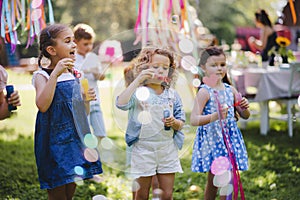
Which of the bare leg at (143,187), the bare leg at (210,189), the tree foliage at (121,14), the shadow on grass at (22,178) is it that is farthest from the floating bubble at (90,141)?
the tree foliage at (121,14)

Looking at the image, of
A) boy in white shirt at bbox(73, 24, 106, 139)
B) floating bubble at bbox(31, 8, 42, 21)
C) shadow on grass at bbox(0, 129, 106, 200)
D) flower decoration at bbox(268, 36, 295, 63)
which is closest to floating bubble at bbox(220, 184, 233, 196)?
shadow on grass at bbox(0, 129, 106, 200)

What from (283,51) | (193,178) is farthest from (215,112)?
(283,51)

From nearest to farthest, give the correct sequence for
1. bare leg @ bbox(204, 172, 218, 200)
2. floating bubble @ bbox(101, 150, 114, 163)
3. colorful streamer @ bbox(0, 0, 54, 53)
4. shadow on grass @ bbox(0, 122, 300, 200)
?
floating bubble @ bbox(101, 150, 114, 163)
bare leg @ bbox(204, 172, 218, 200)
colorful streamer @ bbox(0, 0, 54, 53)
shadow on grass @ bbox(0, 122, 300, 200)

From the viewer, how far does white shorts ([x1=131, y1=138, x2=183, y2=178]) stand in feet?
7.53

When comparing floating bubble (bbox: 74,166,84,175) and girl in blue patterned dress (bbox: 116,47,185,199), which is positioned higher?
girl in blue patterned dress (bbox: 116,47,185,199)

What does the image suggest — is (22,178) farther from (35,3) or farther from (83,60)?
(35,3)

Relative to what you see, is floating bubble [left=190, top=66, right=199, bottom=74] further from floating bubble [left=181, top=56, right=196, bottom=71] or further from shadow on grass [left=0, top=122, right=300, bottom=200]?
shadow on grass [left=0, top=122, right=300, bottom=200]

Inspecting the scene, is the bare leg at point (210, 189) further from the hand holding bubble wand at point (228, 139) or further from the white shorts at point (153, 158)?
the white shorts at point (153, 158)

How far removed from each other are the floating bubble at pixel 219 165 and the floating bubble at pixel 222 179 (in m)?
0.02

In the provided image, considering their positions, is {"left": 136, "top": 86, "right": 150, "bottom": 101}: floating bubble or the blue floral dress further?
the blue floral dress

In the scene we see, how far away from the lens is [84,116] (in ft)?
7.60

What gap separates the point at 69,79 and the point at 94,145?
342 mm

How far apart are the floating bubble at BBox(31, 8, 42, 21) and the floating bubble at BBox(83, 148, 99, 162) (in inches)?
48.5

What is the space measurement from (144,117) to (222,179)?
587 millimetres
